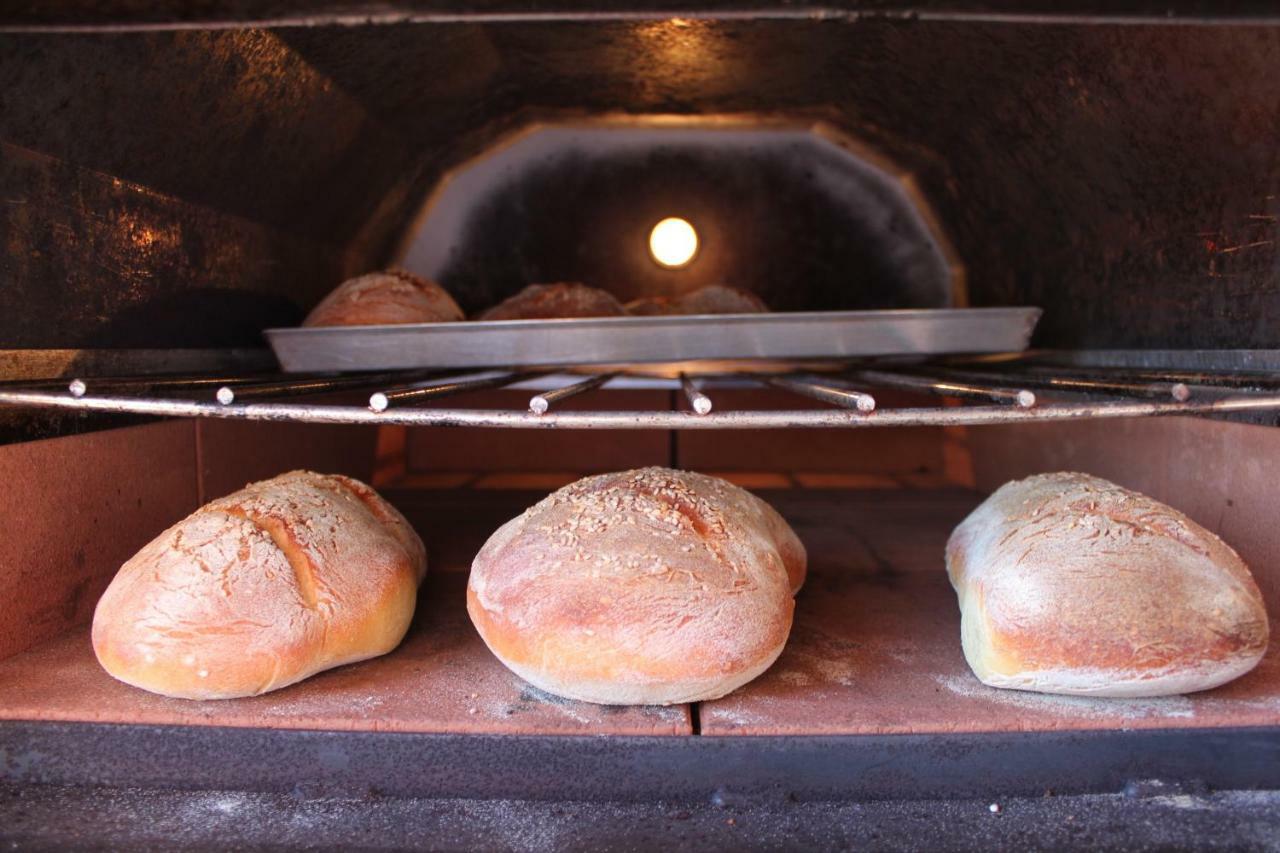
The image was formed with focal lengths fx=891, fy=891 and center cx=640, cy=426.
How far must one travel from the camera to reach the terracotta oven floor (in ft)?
3.59

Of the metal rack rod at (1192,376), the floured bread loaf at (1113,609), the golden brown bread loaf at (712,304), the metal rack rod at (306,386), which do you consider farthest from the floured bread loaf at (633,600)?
the golden brown bread loaf at (712,304)

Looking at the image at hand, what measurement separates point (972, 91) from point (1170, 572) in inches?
43.8

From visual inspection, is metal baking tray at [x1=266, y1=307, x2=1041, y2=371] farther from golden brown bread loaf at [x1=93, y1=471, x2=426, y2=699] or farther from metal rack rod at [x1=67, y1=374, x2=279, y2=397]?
golden brown bread loaf at [x1=93, y1=471, x2=426, y2=699]

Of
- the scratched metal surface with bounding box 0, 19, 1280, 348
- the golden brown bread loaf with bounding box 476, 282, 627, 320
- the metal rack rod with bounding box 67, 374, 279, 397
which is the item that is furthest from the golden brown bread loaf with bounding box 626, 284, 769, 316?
the metal rack rod with bounding box 67, 374, 279, 397

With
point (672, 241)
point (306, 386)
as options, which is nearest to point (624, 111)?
point (672, 241)

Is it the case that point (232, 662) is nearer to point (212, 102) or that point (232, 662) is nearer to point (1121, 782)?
point (212, 102)

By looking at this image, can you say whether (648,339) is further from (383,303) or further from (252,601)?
(252,601)

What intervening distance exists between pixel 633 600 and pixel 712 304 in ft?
3.91

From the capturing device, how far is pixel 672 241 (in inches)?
96.9

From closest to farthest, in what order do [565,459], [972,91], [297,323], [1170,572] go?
[1170,572] < [972,91] < [297,323] < [565,459]

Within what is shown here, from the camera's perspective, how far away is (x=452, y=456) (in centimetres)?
280

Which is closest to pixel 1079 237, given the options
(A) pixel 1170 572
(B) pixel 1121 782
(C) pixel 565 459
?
(A) pixel 1170 572

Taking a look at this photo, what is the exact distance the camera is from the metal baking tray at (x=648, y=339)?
5.58 feet

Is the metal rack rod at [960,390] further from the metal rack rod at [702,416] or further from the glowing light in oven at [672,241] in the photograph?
the glowing light in oven at [672,241]
